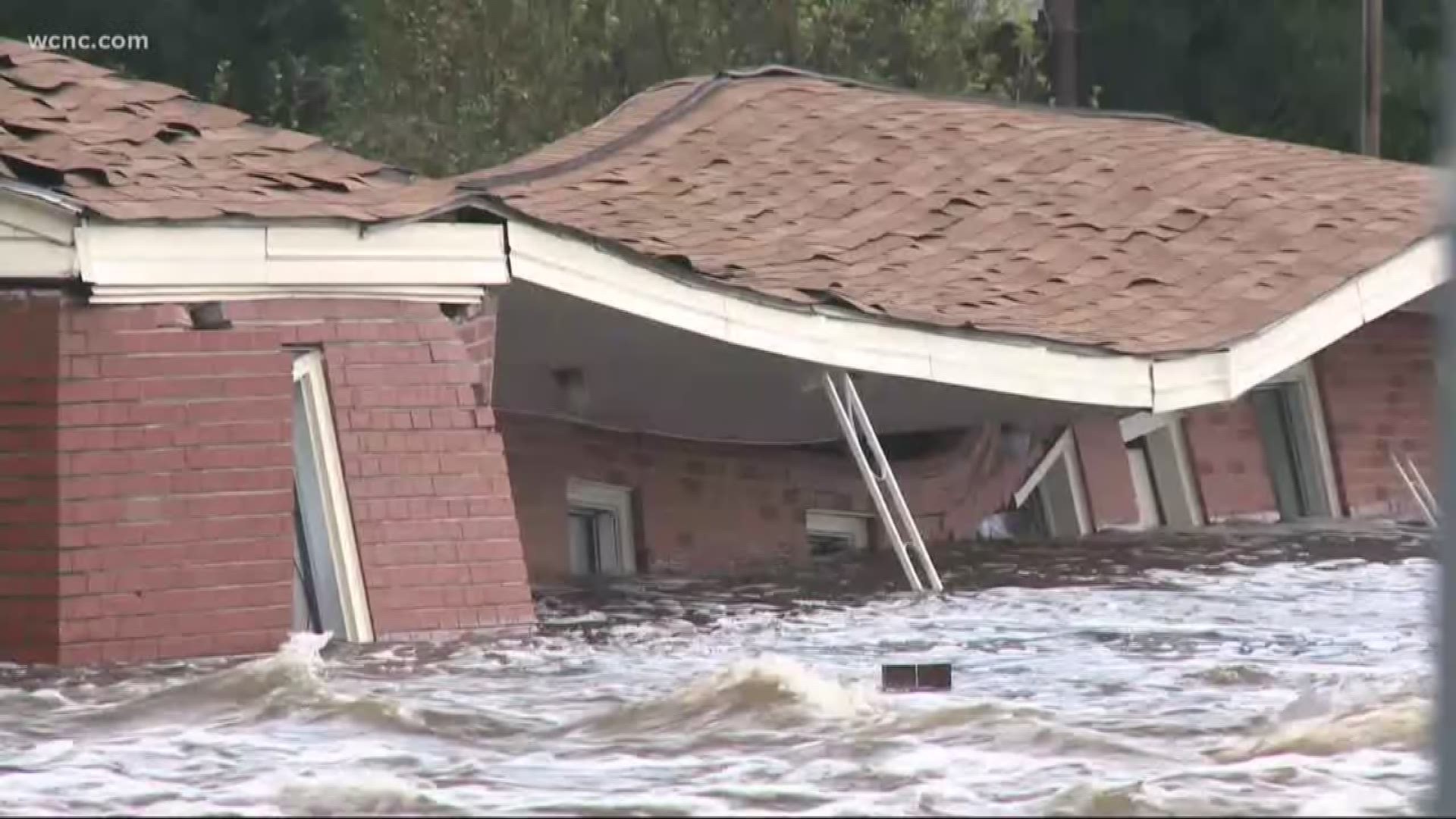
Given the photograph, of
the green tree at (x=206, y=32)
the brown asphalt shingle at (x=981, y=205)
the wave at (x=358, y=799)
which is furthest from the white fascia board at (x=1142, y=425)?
the green tree at (x=206, y=32)

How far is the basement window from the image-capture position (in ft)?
56.6

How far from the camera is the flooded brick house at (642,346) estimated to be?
36.8ft

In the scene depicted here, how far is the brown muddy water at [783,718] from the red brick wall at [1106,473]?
14.3 feet

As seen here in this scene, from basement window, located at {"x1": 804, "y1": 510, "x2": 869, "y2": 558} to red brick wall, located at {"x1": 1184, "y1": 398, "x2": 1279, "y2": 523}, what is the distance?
2.57 metres

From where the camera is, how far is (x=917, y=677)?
1034 centimetres

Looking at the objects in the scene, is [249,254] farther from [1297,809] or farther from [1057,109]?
[1057,109]

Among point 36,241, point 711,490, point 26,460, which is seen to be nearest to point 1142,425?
point 711,490

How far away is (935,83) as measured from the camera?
29922mm

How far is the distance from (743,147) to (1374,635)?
789 cm

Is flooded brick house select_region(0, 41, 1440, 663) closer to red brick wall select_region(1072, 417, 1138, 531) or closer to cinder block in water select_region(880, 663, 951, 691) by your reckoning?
red brick wall select_region(1072, 417, 1138, 531)

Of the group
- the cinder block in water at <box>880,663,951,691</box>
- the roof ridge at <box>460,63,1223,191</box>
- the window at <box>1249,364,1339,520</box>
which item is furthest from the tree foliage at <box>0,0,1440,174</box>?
the cinder block in water at <box>880,663,951,691</box>

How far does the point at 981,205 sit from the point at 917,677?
8319 mm

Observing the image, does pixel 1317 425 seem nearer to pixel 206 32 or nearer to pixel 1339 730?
pixel 1339 730

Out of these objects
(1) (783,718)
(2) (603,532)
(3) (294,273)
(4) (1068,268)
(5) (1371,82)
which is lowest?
(1) (783,718)
